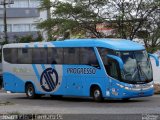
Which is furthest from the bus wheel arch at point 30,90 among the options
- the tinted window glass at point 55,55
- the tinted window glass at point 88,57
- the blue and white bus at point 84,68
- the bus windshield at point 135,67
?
the bus windshield at point 135,67

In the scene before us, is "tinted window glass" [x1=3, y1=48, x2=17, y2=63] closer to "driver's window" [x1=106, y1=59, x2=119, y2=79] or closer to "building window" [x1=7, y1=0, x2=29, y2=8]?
"driver's window" [x1=106, y1=59, x2=119, y2=79]

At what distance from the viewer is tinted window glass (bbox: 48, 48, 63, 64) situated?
2784 cm

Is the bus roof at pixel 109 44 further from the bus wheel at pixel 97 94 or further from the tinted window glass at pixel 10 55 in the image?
the tinted window glass at pixel 10 55

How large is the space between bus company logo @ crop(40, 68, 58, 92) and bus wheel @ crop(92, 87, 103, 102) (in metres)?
2.81

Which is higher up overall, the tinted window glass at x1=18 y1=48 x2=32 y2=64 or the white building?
the white building

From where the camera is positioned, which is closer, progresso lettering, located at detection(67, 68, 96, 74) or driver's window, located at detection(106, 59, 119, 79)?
driver's window, located at detection(106, 59, 119, 79)

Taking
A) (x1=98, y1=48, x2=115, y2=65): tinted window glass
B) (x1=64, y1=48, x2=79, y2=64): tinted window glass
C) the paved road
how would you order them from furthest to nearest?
(x1=64, y1=48, x2=79, y2=64): tinted window glass → (x1=98, y1=48, x2=115, y2=65): tinted window glass → the paved road

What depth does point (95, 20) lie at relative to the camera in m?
37.7

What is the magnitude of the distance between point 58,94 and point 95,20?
1050 centimetres

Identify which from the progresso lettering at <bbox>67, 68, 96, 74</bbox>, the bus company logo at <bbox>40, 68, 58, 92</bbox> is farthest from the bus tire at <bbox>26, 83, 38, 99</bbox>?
the progresso lettering at <bbox>67, 68, 96, 74</bbox>

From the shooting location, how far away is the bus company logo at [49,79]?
28.4 metres

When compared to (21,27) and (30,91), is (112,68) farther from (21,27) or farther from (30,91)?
(21,27)

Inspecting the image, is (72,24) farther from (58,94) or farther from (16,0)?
(16,0)

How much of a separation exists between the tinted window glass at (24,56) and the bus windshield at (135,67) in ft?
22.6
